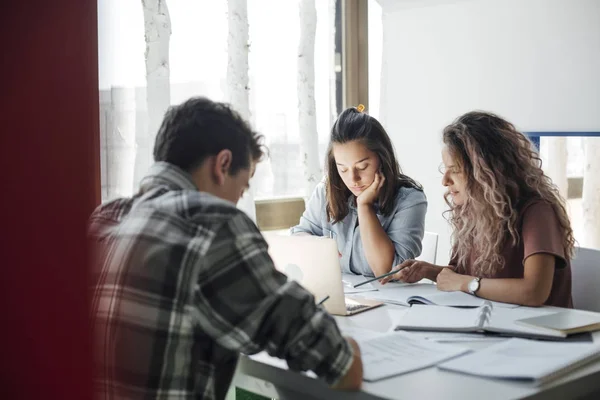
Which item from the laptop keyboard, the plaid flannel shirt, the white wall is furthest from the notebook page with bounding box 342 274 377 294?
the white wall

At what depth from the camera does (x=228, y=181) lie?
1176mm

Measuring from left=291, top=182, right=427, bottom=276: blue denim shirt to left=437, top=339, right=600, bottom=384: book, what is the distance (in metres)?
0.93

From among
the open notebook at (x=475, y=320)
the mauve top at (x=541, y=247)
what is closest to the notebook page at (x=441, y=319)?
the open notebook at (x=475, y=320)

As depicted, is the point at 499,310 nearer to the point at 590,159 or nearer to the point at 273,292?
the point at 273,292

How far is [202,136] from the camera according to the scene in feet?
3.86

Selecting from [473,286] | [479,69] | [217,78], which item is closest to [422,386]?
[473,286]

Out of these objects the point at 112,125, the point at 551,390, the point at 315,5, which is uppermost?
the point at 315,5

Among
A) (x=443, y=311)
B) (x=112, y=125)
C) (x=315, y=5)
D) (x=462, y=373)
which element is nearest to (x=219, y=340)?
(x=462, y=373)

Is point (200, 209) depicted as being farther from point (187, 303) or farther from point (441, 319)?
point (441, 319)

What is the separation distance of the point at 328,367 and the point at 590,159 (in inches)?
85.7

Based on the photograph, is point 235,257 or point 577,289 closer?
point 235,257

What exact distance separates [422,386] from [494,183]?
838 millimetres

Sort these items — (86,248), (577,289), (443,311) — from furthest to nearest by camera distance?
(577,289)
(443,311)
(86,248)

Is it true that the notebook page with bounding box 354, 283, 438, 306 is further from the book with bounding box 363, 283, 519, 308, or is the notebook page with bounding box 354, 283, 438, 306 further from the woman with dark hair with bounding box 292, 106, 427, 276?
the woman with dark hair with bounding box 292, 106, 427, 276
